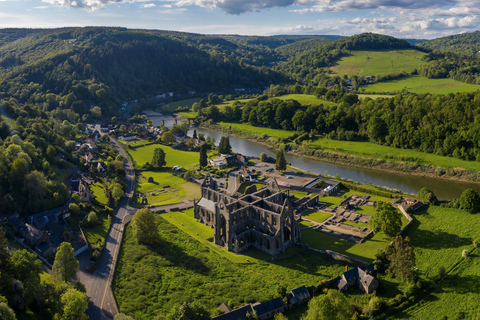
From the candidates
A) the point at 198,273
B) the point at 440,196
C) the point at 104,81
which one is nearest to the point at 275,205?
the point at 198,273

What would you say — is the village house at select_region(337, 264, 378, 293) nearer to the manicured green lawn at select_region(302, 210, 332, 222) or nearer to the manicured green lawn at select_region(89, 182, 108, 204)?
the manicured green lawn at select_region(302, 210, 332, 222)

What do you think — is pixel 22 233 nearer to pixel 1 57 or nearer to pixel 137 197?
pixel 137 197

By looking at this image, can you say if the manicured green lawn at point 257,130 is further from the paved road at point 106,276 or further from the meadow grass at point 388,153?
the paved road at point 106,276

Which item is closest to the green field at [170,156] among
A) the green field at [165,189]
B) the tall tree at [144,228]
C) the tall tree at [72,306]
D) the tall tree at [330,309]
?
the green field at [165,189]

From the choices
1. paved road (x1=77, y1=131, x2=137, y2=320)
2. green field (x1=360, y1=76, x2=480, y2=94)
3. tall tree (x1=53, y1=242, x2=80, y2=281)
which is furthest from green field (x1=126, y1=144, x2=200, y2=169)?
green field (x1=360, y1=76, x2=480, y2=94)

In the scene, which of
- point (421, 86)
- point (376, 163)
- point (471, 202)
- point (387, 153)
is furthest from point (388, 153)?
point (421, 86)
